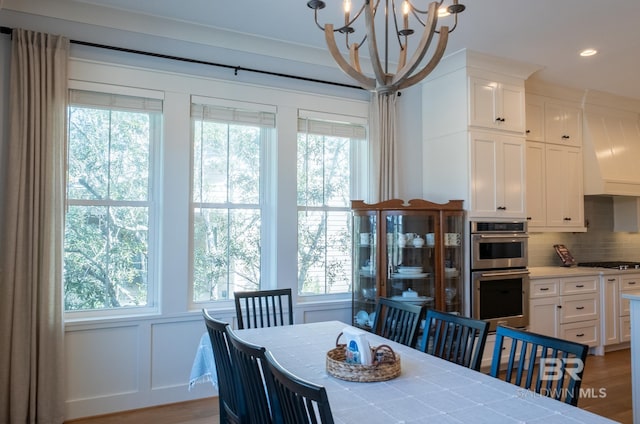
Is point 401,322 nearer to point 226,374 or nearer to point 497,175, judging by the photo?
point 226,374

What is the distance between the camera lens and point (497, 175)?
4133 millimetres

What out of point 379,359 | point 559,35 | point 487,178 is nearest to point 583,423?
point 379,359

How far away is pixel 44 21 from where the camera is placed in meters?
3.15

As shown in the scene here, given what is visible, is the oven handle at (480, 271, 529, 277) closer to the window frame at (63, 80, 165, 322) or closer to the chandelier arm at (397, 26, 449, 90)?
the chandelier arm at (397, 26, 449, 90)

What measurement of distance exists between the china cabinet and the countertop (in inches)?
39.5

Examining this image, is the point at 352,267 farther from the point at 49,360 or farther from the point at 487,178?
the point at 49,360

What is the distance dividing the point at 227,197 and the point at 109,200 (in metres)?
0.90

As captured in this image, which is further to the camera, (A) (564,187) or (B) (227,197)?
(A) (564,187)

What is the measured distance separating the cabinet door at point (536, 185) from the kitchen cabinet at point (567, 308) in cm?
66

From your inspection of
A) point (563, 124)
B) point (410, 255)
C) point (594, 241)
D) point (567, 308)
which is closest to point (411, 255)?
point (410, 255)

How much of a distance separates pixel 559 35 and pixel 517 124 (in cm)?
89

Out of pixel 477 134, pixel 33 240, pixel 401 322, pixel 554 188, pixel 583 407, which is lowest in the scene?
pixel 583 407

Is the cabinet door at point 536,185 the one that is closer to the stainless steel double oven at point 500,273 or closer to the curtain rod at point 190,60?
the stainless steel double oven at point 500,273

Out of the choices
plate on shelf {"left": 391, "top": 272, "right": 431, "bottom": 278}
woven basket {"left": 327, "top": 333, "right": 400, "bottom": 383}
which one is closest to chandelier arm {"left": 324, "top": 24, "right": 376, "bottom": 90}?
woven basket {"left": 327, "top": 333, "right": 400, "bottom": 383}
